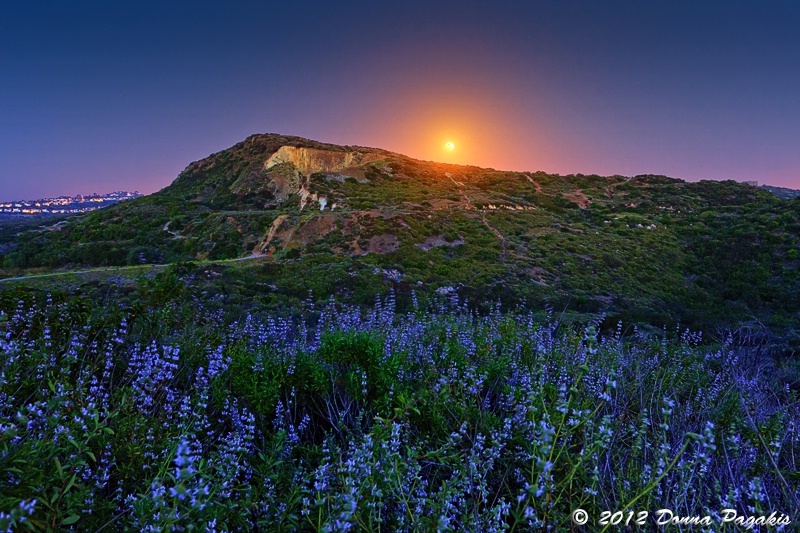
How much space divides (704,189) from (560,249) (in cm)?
4320

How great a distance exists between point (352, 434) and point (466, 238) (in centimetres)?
3389

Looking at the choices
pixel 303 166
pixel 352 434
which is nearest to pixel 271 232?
pixel 303 166

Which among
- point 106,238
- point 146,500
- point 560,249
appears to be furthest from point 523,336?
point 106,238

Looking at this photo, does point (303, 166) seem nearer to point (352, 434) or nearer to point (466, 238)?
point (466, 238)

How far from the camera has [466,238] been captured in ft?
119

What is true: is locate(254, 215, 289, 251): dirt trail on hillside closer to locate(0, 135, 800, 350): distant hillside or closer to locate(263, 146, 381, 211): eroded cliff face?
locate(0, 135, 800, 350): distant hillside

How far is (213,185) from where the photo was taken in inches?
2429

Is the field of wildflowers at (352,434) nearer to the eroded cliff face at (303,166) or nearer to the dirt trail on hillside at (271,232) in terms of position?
the dirt trail on hillside at (271,232)

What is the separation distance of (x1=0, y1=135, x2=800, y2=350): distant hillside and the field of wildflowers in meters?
14.7

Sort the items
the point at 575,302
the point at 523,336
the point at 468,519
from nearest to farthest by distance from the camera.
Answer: the point at 468,519
the point at 523,336
the point at 575,302

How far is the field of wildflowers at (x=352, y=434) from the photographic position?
202 cm

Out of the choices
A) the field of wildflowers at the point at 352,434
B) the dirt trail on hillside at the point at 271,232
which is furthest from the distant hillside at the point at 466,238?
the field of wildflowers at the point at 352,434

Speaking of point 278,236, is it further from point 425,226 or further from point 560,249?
point 560,249

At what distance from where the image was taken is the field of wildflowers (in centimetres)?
202
